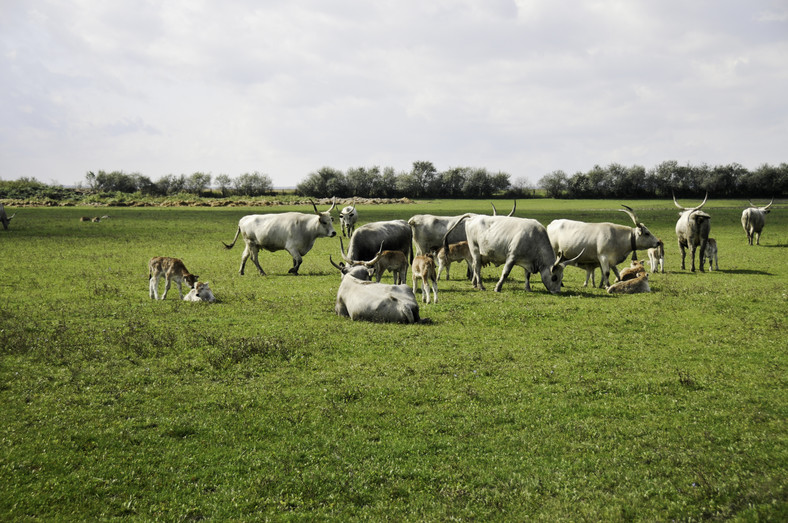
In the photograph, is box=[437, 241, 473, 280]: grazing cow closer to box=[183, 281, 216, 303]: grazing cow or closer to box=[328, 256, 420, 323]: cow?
box=[328, 256, 420, 323]: cow

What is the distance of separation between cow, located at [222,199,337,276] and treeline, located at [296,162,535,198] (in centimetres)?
10287

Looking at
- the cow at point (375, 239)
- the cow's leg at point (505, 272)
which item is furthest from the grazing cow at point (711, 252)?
the cow at point (375, 239)

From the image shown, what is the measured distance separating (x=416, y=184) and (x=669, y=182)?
5681cm

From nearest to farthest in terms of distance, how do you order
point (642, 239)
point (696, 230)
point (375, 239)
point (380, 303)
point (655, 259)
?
point (380, 303), point (642, 239), point (375, 239), point (655, 259), point (696, 230)

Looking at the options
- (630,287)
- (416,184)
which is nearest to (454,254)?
(630,287)

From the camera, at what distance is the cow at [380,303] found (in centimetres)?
1343

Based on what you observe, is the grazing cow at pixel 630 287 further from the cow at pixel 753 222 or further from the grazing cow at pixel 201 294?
the cow at pixel 753 222

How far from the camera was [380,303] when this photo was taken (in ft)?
44.4

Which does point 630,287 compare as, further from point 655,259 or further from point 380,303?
point 380,303

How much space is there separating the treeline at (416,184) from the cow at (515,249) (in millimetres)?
105887

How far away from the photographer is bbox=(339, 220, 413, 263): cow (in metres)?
19.3

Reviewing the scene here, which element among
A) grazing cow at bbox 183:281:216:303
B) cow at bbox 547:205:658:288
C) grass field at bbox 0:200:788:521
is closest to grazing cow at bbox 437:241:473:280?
cow at bbox 547:205:658:288

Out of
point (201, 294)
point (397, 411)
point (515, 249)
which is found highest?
point (515, 249)

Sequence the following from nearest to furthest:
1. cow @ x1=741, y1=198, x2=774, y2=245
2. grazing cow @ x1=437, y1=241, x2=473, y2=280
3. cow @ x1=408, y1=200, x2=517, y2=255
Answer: grazing cow @ x1=437, y1=241, x2=473, y2=280 < cow @ x1=408, y1=200, x2=517, y2=255 < cow @ x1=741, y1=198, x2=774, y2=245
